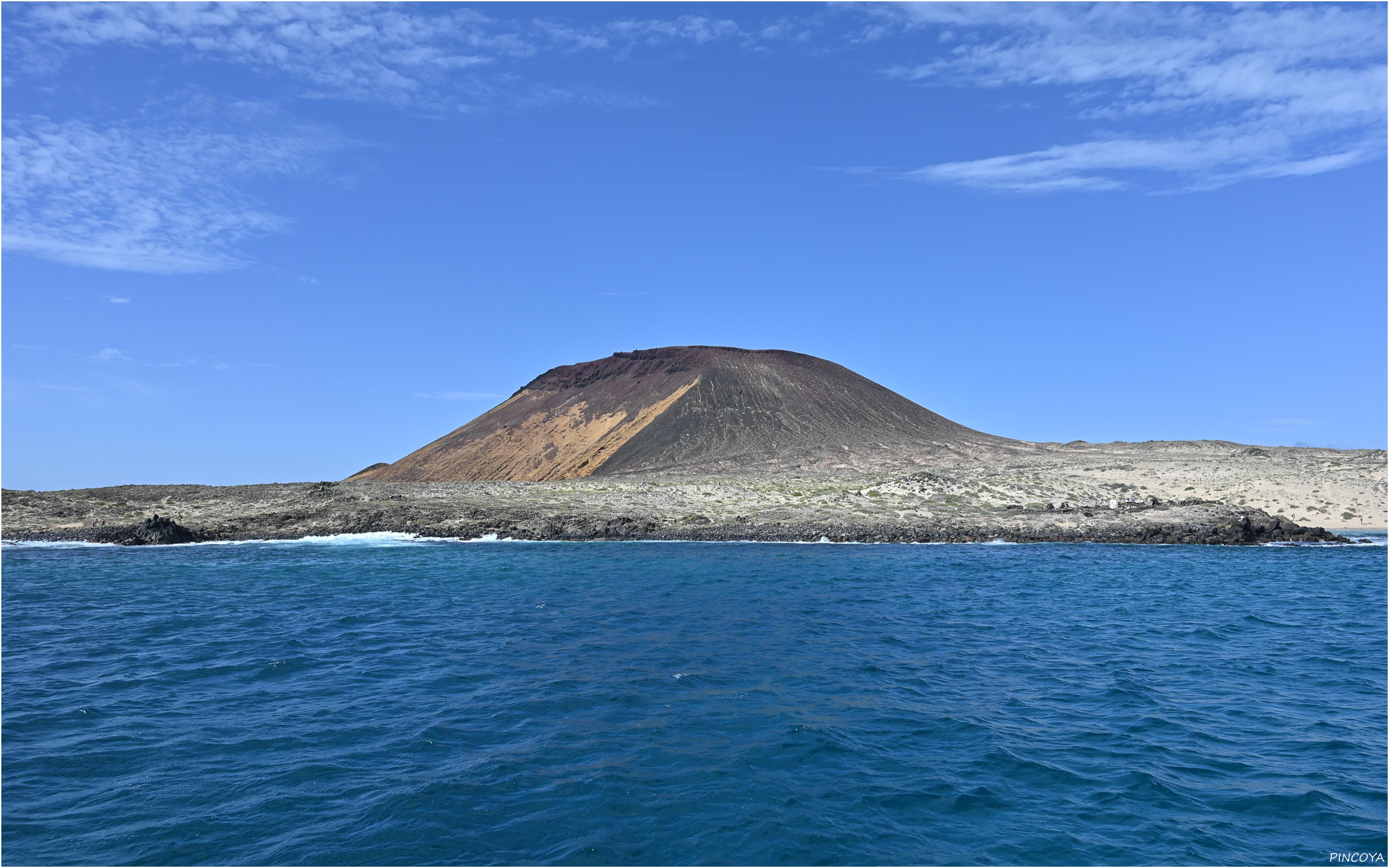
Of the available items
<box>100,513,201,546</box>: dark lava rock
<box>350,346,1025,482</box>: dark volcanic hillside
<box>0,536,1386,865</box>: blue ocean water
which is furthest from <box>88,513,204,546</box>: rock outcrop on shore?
<box>350,346,1025,482</box>: dark volcanic hillside

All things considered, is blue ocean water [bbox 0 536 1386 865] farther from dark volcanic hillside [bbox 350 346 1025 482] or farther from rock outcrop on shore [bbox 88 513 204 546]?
dark volcanic hillside [bbox 350 346 1025 482]

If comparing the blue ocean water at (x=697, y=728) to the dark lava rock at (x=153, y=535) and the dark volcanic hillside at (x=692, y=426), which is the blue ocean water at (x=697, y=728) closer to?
the dark lava rock at (x=153, y=535)

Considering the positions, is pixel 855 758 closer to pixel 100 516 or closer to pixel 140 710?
pixel 140 710

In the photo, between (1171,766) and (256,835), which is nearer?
(256,835)

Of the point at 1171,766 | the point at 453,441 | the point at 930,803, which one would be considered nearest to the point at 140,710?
the point at 930,803

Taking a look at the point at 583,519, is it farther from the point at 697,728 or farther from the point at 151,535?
the point at 697,728

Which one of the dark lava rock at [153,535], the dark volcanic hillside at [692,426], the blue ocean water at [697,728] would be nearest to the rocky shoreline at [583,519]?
the dark lava rock at [153,535]
